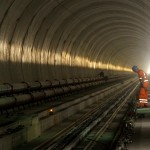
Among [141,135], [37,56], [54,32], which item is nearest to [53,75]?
[54,32]

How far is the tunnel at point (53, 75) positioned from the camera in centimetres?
1349

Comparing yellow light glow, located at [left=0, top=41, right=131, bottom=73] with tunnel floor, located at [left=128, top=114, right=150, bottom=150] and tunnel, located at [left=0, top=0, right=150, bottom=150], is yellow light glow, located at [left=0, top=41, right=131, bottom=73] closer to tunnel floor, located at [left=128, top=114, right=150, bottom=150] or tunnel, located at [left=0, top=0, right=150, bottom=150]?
tunnel, located at [left=0, top=0, right=150, bottom=150]

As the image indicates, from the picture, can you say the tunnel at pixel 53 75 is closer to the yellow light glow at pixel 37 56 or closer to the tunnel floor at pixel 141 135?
the yellow light glow at pixel 37 56

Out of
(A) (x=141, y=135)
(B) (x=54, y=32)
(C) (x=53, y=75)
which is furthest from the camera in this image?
(C) (x=53, y=75)

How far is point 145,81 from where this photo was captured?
18531 millimetres

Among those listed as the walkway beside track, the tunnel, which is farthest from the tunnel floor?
the tunnel

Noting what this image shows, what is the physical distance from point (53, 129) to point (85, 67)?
22890mm

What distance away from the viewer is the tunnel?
531 inches

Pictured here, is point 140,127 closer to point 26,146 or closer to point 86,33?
point 26,146

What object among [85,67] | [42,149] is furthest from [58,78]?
[42,149]

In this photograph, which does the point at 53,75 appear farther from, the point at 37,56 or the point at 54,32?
the point at 37,56

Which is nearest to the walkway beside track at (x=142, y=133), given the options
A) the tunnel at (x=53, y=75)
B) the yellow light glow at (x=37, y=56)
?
the tunnel at (x=53, y=75)

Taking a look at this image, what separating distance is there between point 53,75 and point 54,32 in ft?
11.2

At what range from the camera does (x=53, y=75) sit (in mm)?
27125
